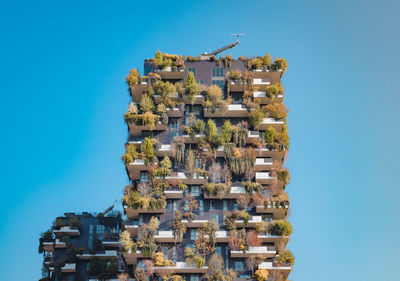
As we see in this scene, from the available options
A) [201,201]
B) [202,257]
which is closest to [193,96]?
[201,201]

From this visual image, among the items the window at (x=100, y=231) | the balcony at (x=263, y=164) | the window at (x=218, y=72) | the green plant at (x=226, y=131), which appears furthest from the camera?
the window at (x=100, y=231)

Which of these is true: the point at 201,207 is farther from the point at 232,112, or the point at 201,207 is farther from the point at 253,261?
the point at 232,112

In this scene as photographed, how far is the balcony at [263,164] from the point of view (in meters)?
87.8

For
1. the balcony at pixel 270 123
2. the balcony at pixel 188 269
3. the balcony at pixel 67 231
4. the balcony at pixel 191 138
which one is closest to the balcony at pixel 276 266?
the balcony at pixel 188 269

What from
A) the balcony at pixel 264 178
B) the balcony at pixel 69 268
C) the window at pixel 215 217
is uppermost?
the balcony at pixel 264 178

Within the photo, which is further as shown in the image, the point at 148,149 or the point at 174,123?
the point at 174,123

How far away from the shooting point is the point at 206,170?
8800 centimetres

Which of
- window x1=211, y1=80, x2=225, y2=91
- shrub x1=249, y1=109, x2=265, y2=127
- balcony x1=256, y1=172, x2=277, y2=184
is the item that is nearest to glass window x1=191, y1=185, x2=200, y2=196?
balcony x1=256, y1=172, x2=277, y2=184

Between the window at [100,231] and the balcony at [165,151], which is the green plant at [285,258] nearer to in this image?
the balcony at [165,151]

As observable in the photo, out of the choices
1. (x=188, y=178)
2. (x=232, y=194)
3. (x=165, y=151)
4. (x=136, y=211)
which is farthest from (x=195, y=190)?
(x=136, y=211)

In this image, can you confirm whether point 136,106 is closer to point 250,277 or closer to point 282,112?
point 282,112

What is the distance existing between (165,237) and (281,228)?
12.4 meters

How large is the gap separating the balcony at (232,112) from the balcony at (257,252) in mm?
15922

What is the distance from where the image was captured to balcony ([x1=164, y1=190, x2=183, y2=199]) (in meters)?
85.8
